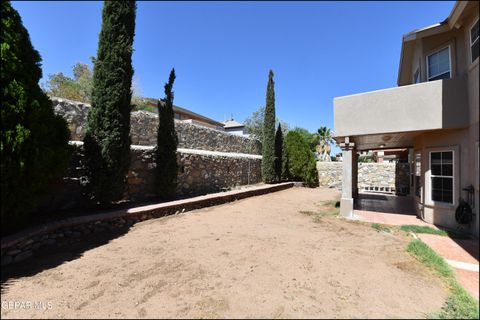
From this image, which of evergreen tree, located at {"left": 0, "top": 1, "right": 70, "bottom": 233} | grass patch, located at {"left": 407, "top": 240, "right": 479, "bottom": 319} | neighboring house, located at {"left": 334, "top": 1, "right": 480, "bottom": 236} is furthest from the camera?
neighboring house, located at {"left": 334, "top": 1, "right": 480, "bottom": 236}

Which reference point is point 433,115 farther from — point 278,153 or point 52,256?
point 278,153

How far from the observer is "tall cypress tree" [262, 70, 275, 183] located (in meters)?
16.7

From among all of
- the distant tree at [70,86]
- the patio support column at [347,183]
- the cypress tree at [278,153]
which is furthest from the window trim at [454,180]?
the distant tree at [70,86]

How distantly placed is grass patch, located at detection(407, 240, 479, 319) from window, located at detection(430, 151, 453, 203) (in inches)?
106

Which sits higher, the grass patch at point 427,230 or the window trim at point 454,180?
the window trim at point 454,180

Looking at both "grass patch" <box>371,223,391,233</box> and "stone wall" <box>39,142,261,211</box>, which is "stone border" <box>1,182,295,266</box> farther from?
"grass patch" <box>371,223,391,233</box>

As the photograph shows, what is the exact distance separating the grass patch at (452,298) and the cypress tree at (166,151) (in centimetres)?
794

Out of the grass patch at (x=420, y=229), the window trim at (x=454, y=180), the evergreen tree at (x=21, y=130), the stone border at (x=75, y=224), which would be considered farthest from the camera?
the grass patch at (x=420, y=229)

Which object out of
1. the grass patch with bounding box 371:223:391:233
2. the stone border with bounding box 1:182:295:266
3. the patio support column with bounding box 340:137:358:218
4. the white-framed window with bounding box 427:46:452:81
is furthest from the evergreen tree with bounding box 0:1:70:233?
the white-framed window with bounding box 427:46:452:81

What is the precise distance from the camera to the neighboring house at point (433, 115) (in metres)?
4.88

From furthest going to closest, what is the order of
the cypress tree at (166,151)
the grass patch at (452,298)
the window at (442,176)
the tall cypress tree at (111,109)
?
the cypress tree at (166,151)
the tall cypress tree at (111,109)
the window at (442,176)
the grass patch at (452,298)

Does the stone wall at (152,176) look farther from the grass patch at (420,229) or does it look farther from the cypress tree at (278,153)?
the grass patch at (420,229)

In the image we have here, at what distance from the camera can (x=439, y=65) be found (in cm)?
646

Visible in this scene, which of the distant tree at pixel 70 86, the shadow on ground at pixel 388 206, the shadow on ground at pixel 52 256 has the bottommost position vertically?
the shadow on ground at pixel 52 256
